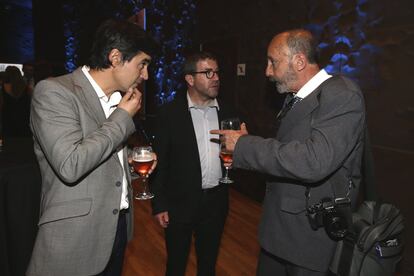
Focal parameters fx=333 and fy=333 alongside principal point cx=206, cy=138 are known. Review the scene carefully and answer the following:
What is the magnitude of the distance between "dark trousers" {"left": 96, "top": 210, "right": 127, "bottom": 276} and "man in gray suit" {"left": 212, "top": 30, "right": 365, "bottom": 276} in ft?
2.10

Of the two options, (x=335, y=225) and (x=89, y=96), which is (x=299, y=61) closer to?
(x=335, y=225)

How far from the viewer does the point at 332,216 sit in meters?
1.45

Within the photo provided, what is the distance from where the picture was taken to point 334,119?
4.55ft

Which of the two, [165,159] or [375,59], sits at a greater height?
[375,59]

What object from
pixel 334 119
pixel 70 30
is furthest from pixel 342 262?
pixel 70 30

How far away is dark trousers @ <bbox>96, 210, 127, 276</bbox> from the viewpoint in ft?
5.37

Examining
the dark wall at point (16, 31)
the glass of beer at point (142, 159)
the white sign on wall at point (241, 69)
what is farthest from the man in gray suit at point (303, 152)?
the dark wall at point (16, 31)

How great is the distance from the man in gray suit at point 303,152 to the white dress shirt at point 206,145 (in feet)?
1.72

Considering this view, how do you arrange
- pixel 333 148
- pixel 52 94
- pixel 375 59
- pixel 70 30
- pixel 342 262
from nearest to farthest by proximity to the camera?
pixel 52 94
pixel 333 148
pixel 342 262
pixel 375 59
pixel 70 30

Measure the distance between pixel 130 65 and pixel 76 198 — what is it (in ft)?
1.97

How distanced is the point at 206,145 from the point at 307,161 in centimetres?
94

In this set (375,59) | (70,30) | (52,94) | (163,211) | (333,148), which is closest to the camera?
(52,94)

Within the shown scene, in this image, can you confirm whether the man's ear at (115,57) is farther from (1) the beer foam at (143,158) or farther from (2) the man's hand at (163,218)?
(2) the man's hand at (163,218)

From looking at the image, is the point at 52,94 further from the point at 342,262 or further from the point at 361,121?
the point at 342,262
